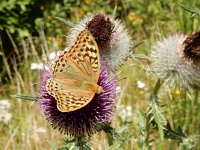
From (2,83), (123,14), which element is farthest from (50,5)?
(2,83)

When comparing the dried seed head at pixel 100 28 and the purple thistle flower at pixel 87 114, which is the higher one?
the dried seed head at pixel 100 28

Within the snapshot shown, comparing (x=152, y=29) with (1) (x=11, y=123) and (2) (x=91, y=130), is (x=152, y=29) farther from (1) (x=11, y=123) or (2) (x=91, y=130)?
(2) (x=91, y=130)

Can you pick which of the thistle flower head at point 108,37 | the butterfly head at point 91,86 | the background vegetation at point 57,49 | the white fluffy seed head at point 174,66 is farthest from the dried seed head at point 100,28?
the background vegetation at point 57,49

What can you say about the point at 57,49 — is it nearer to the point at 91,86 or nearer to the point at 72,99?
the point at 91,86

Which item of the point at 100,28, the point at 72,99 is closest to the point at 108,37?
the point at 100,28

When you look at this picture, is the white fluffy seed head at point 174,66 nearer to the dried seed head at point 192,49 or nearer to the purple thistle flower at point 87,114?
the dried seed head at point 192,49

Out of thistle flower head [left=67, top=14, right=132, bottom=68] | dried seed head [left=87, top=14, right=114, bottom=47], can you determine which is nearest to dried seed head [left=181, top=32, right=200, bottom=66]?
thistle flower head [left=67, top=14, right=132, bottom=68]
